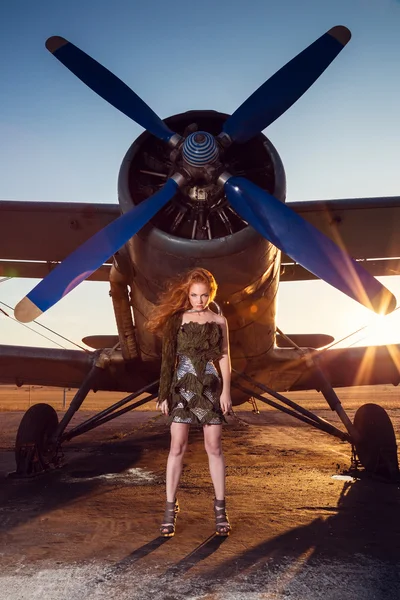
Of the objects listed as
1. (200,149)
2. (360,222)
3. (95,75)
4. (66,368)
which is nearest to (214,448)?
(200,149)

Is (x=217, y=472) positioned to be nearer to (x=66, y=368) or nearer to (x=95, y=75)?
(x=95, y=75)

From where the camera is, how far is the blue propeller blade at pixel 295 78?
5527 millimetres

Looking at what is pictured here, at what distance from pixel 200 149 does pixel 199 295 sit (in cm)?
169

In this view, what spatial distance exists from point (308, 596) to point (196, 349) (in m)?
1.82

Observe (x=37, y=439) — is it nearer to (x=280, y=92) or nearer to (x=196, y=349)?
(x=196, y=349)

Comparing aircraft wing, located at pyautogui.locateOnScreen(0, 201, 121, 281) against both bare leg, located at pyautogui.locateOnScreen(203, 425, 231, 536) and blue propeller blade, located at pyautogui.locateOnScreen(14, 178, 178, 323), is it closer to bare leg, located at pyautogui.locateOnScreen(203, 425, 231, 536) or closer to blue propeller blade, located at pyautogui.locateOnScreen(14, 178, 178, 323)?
blue propeller blade, located at pyautogui.locateOnScreen(14, 178, 178, 323)

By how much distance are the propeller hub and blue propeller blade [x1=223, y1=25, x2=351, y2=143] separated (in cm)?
71

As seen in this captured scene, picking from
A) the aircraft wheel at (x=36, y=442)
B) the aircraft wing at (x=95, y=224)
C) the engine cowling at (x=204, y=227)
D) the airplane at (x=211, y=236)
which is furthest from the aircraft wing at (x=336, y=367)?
the aircraft wheel at (x=36, y=442)

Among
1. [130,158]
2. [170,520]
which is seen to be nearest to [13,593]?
[170,520]

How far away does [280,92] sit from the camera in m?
5.64

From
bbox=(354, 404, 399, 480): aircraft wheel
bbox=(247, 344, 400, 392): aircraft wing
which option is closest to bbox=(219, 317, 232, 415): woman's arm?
bbox=(247, 344, 400, 392): aircraft wing

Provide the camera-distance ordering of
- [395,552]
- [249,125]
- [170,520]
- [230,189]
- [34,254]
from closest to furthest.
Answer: [395,552] → [170,520] → [230,189] → [249,125] → [34,254]

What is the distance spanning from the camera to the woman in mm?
3713

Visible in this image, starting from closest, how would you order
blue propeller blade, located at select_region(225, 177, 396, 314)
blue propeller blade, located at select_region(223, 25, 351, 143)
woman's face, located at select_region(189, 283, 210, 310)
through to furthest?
woman's face, located at select_region(189, 283, 210, 310), blue propeller blade, located at select_region(225, 177, 396, 314), blue propeller blade, located at select_region(223, 25, 351, 143)
